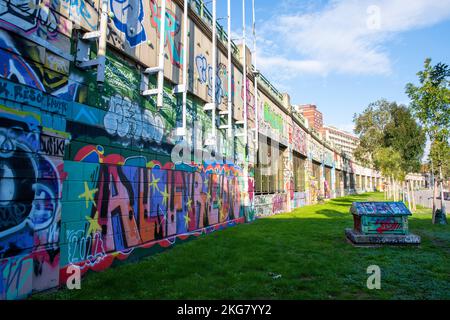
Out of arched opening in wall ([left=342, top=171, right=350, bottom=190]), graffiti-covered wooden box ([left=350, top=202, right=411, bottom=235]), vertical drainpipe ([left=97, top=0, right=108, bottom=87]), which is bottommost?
graffiti-covered wooden box ([left=350, top=202, right=411, bottom=235])

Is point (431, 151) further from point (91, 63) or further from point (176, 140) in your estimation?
point (91, 63)

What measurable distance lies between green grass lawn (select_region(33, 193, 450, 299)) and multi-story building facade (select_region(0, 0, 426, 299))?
0.82 metres

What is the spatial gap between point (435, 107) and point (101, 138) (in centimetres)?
1624

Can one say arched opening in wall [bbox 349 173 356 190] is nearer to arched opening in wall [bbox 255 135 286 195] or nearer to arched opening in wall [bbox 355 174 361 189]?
arched opening in wall [bbox 355 174 361 189]

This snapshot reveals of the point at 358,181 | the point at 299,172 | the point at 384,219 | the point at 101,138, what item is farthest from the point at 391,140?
the point at 358,181

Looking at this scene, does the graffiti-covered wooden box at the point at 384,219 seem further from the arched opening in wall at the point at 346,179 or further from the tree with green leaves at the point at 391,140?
the arched opening in wall at the point at 346,179

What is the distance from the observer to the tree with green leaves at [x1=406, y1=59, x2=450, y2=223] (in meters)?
15.1

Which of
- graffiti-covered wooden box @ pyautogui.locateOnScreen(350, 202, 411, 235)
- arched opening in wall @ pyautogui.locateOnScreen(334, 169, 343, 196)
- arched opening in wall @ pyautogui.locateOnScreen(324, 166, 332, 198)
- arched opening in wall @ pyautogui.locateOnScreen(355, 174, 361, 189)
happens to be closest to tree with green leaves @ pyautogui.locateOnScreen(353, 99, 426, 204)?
arched opening in wall @ pyautogui.locateOnScreen(324, 166, 332, 198)

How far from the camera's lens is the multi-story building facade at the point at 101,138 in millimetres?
4809

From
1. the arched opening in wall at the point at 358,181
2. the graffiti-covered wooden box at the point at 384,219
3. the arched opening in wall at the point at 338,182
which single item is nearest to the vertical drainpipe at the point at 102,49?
the graffiti-covered wooden box at the point at 384,219

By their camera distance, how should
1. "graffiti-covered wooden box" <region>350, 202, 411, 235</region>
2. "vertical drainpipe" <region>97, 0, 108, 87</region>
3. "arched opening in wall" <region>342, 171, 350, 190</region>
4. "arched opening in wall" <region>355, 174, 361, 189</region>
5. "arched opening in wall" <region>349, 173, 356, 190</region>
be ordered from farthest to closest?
"arched opening in wall" <region>355, 174, 361, 189</region> → "arched opening in wall" <region>349, 173, 356, 190</region> → "arched opening in wall" <region>342, 171, 350, 190</region> → "graffiti-covered wooden box" <region>350, 202, 411, 235</region> → "vertical drainpipe" <region>97, 0, 108, 87</region>

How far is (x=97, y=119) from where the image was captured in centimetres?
663

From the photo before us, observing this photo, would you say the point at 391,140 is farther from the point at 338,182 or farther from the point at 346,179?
the point at 346,179
